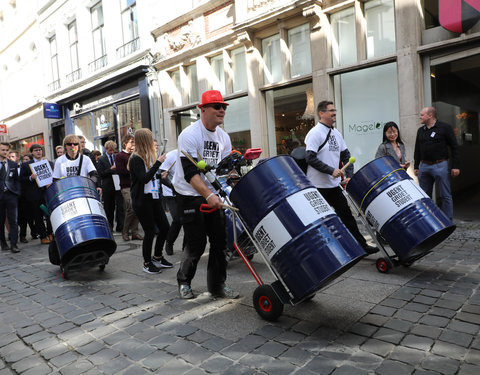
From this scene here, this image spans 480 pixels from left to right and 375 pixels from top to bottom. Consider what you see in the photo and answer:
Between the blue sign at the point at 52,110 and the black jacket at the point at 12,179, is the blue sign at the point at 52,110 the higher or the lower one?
the higher one

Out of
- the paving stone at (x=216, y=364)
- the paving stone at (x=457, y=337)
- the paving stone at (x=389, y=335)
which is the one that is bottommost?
the paving stone at (x=457, y=337)

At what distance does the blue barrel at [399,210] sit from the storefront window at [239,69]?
23.7 ft

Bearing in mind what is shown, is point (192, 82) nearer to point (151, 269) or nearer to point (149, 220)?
point (149, 220)

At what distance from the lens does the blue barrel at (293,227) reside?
2.69m

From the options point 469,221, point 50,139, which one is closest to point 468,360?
point 469,221

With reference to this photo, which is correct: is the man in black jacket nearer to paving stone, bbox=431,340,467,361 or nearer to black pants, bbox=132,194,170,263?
paving stone, bbox=431,340,467,361

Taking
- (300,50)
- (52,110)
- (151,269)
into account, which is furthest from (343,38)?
(52,110)

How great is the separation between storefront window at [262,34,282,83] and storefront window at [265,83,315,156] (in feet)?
1.20

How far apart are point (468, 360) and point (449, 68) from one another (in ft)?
22.3

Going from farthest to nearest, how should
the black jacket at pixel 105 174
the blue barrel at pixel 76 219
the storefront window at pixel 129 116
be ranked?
1. the storefront window at pixel 129 116
2. the black jacket at pixel 105 174
3. the blue barrel at pixel 76 219

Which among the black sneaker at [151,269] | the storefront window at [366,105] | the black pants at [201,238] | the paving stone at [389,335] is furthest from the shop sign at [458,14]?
the black sneaker at [151,269]

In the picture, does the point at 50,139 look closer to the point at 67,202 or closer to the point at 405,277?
the point at 67,202

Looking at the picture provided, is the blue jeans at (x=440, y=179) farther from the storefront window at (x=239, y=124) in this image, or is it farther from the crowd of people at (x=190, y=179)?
the storefront window at (x=239, y=124)

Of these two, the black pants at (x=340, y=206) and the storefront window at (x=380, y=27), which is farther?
the storefront window at (x=380, y=27)
